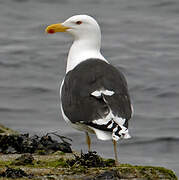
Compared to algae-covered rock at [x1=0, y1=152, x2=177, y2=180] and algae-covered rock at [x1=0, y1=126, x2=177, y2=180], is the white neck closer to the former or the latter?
algae-covered rock at [x1=0, y1=126, x2=177, y2=180]

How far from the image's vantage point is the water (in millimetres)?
13445

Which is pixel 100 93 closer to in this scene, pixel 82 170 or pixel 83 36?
pixel 82 170

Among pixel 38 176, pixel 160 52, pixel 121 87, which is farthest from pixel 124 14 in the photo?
pixel 38 176

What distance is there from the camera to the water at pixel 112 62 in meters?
13.4

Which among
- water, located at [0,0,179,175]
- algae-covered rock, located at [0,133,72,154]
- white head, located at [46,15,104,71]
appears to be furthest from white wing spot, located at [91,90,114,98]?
water, located at [0,0,179,175]

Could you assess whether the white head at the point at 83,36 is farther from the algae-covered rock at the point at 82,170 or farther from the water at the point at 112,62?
the water at the point at 112,62

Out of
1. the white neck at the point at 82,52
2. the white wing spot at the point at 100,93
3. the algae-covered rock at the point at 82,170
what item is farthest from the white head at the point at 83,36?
the algae-covered rock at the point at 82,170

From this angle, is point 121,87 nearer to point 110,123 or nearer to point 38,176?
point 110,123

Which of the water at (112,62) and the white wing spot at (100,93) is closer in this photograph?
the white wing spot at (100,93)

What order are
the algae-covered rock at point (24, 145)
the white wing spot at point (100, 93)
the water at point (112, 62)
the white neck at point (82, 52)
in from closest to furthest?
1. the white wing spot at point (100, 93)
2. the algae-covered rock at point (24, 145)
3. the white neck at point (82, 52)
4. the water at point (112, 62)

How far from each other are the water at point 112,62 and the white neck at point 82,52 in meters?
3.76

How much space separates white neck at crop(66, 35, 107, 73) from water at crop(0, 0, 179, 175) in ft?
12.4

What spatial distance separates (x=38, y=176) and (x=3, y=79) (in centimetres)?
1125

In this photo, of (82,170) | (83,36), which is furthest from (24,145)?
(83,36)
